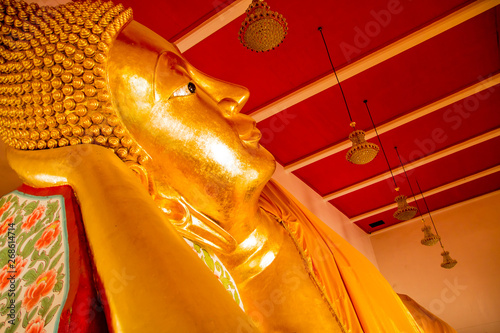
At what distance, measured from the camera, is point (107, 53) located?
805mm

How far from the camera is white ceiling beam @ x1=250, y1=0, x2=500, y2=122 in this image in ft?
15.7

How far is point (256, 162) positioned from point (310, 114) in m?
5.42

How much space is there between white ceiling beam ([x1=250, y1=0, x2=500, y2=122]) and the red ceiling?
72 millimetres

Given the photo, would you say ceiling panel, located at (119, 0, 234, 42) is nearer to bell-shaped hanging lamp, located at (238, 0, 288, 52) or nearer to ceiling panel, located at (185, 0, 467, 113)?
ceiling panel, located at (185, 0, 467, 113)

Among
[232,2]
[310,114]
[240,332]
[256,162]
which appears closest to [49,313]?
[240,332]

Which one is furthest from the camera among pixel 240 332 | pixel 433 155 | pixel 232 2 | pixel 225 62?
pixel 433 155

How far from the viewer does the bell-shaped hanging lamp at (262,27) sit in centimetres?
315

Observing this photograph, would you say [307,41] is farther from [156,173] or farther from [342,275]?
[156,173]

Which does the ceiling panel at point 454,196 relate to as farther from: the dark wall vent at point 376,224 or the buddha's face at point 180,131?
the buddha's face at point 180,131

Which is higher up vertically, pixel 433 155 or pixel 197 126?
pixel 433 155

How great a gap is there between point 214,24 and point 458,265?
31.1ft

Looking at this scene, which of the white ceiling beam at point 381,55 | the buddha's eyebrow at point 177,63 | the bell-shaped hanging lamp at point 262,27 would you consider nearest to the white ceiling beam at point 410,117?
the white ceiling beam at point 381,55

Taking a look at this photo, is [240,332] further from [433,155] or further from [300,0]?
[433,155]

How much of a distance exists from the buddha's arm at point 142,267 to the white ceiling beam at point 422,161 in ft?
27.1
